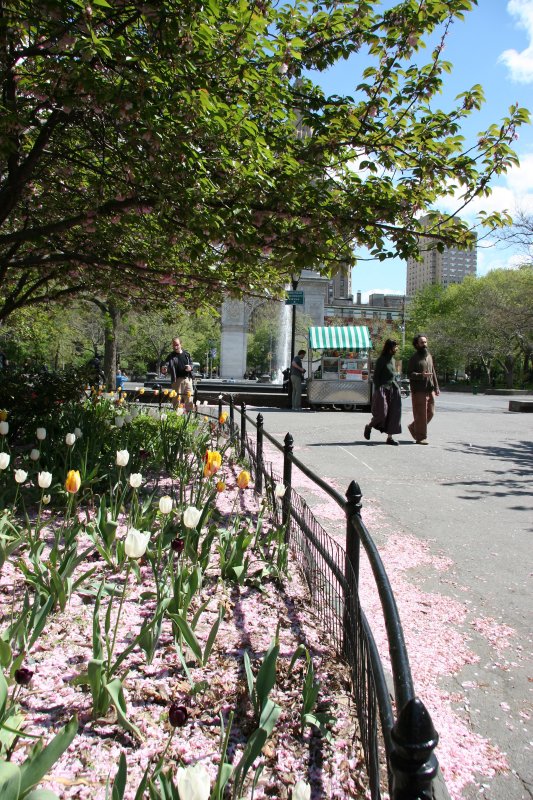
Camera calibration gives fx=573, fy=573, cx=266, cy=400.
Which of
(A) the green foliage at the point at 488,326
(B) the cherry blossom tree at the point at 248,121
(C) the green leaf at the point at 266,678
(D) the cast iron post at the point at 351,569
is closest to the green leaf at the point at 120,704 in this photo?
(C) the green leaf at the point at 266,678

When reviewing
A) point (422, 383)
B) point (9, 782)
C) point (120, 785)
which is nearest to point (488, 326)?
point (422, 383)

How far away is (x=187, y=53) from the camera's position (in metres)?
4.44

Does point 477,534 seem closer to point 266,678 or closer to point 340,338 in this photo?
point 266,678

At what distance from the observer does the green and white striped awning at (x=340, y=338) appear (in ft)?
68.9

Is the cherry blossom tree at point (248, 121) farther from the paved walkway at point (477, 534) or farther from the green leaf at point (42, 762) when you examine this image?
the green leaf at point (42, 762)

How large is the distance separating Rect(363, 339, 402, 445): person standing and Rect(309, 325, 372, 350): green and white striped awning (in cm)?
998

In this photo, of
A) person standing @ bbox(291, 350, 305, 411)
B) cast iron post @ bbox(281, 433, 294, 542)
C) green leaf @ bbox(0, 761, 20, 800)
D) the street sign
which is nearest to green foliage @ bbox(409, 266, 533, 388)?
person standing @ bbox(291, 350, 305, 411)

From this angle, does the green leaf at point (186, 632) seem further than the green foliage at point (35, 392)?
No

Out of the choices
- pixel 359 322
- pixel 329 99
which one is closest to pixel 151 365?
pixel 359 322

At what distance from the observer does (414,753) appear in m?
1.13

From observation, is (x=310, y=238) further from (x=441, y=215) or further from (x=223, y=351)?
(x=223, y=351)

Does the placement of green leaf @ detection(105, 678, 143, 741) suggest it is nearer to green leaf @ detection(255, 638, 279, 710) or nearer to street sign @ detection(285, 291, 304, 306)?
green leaf @ detection(255, 638, 279, 710)

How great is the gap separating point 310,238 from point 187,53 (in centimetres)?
181

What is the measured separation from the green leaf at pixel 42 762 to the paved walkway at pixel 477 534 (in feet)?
4.87
